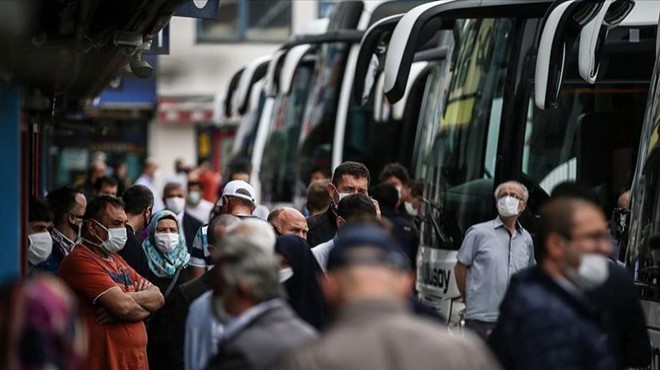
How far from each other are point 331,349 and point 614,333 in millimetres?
2700

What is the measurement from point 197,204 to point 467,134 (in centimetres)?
615

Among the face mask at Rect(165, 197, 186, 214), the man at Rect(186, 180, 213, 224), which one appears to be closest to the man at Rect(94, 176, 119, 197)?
the face mask at Rect(165, 197, 186, 214)

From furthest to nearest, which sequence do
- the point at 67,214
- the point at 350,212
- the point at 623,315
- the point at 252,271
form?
1. the point at 67,214
2. the point at 350,212
3. the point at 623,315
4. the point at 252,271

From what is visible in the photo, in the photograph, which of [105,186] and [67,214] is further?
[105,186]

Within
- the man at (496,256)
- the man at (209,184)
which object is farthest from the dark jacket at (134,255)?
the man at (209,184)

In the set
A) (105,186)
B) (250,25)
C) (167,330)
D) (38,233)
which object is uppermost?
(250,25)

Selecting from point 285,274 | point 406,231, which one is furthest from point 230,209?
point 406,231

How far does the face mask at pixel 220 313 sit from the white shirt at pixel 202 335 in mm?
36

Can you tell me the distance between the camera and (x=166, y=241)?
12.7 m

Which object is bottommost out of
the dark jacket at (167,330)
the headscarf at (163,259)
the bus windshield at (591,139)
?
the dark jacket at (167,330)

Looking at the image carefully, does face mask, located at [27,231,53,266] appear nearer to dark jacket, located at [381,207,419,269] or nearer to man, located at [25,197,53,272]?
man, located at [25,197,53,272]

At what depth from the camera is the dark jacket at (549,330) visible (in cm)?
712

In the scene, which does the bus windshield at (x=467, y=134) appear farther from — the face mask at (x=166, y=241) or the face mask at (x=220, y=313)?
the face mask at (x=220, y=313)

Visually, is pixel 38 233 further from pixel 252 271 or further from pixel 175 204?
pixel 175 204
